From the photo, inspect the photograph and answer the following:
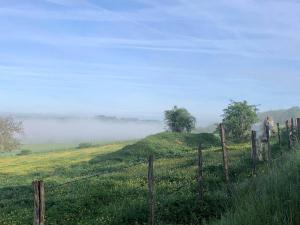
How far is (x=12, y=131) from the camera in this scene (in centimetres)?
10925

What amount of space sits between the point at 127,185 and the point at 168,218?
9.30m

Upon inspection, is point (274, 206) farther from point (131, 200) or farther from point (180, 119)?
point (180, 119)

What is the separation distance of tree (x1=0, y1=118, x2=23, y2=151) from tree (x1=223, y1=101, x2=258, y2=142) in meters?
49.8

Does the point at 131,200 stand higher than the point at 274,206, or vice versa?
the point at 274,206

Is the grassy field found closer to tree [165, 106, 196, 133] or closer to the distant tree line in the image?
the distant tree line

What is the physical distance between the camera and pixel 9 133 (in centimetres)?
10856

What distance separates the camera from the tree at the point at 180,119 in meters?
89.4

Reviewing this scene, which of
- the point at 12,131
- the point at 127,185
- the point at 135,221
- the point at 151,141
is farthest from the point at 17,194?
the point at 12,131

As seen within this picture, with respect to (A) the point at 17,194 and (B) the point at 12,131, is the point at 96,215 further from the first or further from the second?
(B) the point at 12,131

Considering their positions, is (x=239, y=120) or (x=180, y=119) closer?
(x=239, y=120)

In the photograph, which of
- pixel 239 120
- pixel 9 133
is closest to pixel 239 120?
pixel 239 120

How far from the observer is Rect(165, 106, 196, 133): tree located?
89.4m

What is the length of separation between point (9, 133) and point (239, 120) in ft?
174

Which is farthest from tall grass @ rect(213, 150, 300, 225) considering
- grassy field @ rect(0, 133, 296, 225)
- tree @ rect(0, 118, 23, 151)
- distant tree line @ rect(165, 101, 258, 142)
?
tree @ rect(0, 118, 23, 151)
